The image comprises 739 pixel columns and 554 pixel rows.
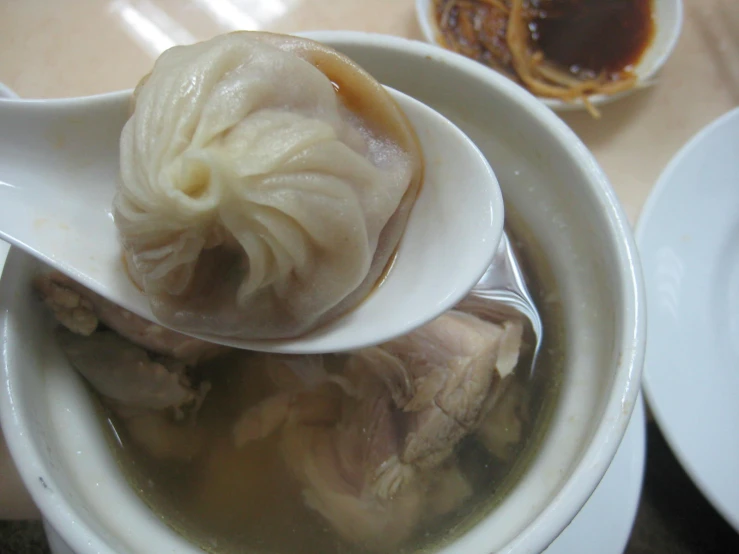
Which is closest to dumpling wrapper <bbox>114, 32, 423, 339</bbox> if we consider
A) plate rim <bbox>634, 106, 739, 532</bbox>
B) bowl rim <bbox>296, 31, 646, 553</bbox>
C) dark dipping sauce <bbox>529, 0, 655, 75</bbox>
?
bowl rim <bbox>296, 31, 646, 553</bbox>

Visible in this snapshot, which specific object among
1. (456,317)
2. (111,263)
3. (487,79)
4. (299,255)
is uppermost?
(487,79)

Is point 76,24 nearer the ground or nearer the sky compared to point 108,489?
nearer the sky

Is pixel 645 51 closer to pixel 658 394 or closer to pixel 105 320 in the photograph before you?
pixel 658 394

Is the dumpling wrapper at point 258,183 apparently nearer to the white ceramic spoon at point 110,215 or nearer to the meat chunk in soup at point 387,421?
the white ceramic spoon at point 110,215

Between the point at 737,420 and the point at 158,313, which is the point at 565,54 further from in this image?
the point at 158,313

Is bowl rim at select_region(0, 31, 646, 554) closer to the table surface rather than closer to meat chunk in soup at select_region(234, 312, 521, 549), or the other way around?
meat chunk in soup at select_region(234, 312, 521, 549)

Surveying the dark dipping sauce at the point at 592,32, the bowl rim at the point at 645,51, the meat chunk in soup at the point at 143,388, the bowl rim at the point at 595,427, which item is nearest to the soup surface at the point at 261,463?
the meat chunk in soup at the point at 143,388

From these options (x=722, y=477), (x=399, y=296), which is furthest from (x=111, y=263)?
(x=722, y=477)
